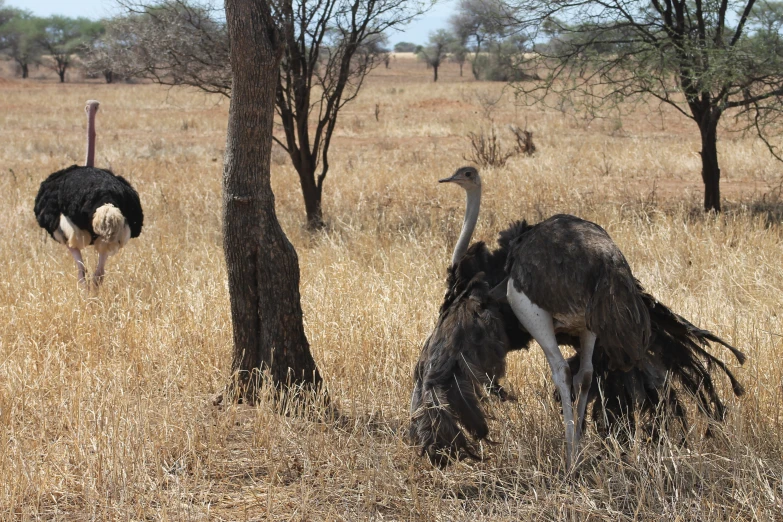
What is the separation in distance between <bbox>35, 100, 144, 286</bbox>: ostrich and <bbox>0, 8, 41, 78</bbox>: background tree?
169 ft

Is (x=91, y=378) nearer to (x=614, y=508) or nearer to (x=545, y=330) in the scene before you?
(x=545, y=330)

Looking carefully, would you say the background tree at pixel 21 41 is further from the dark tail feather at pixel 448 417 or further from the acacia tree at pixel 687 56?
the dark tail feather at pixel 448 417

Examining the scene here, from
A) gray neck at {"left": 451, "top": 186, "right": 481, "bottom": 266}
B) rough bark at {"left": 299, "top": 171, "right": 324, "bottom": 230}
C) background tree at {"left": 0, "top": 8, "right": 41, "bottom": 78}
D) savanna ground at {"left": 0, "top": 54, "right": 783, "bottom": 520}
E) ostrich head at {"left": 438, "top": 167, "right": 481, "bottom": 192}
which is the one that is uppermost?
background tree at {"left": 0, "top": 8, "right": 41, "bottom": 78}

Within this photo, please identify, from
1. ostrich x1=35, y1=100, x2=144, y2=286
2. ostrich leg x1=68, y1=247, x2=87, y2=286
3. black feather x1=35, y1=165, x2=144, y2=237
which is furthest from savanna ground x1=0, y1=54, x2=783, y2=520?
black feather x1=35, y1=165, x2=144, y2=237

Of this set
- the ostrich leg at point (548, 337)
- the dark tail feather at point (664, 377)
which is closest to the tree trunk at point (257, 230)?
the ostrich leg at point (548, 337)

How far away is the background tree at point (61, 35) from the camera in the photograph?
2003 inches

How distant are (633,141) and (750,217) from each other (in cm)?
827

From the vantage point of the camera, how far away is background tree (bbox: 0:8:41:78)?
53719 mm

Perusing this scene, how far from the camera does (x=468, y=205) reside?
4.32 m

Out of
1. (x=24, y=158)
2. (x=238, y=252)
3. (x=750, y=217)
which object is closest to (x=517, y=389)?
(x=238, y=252)

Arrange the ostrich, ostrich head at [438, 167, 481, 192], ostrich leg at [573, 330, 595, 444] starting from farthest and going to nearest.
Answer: the ostrich < ostrich head at [438, 167, 481, 192] < ostrich leg at [573, 330, 595, 444]

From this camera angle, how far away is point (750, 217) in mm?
8641

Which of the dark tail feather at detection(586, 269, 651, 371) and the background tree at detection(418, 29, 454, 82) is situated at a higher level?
the background tree at detection(418, 29, 454, 82)

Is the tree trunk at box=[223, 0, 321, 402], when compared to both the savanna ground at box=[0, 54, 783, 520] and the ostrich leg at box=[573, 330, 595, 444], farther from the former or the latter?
the ostrich leg at box=[573, 330, 595, 444]
